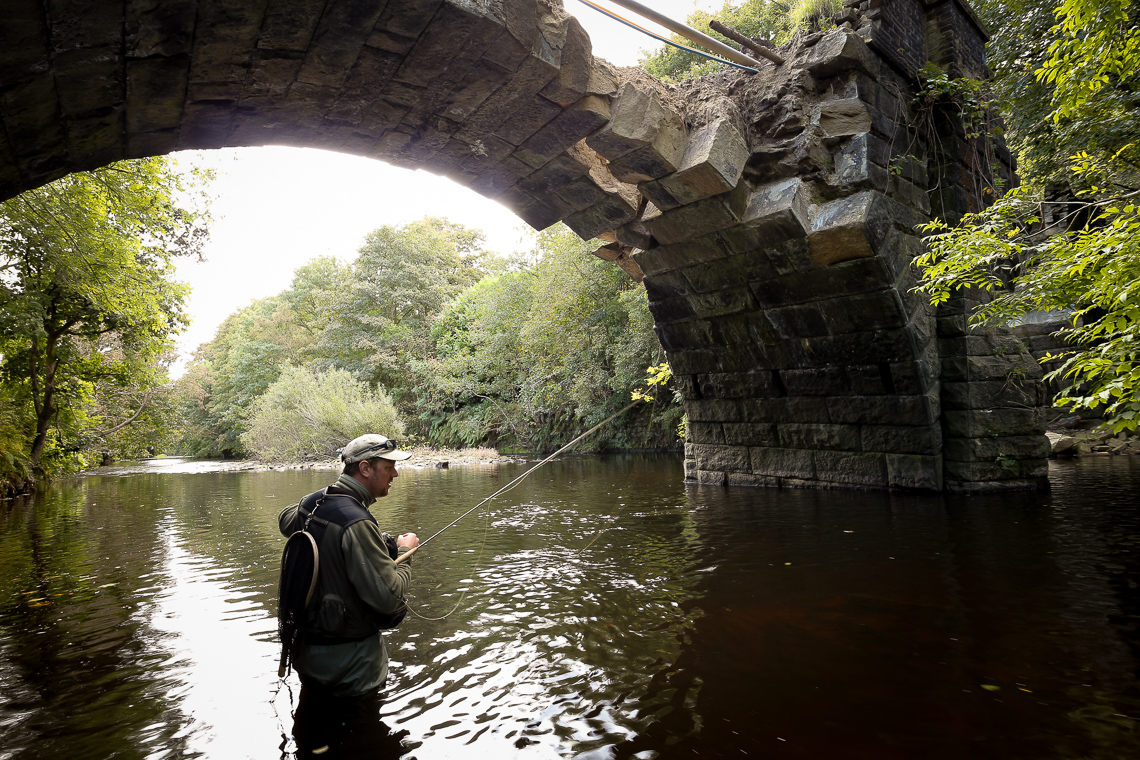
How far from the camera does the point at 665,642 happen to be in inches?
132

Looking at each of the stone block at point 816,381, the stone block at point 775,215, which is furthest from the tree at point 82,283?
the stone block at point 816,381

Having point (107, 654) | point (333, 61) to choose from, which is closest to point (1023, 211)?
point (333, 61)

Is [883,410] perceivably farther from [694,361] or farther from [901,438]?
[694,361]

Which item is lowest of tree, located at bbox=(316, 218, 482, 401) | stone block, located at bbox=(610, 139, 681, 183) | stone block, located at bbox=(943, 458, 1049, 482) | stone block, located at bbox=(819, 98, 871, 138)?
stone block, located at bbox=(943, 458, 1049, 482)

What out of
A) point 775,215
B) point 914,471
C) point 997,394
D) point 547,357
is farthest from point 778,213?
point 547,357

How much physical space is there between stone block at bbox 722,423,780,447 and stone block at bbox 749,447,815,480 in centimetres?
11

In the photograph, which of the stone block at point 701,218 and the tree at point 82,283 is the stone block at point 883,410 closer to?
the stone block at point 701,218

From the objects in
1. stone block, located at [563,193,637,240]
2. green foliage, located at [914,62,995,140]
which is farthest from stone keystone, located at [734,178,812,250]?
green foliage, located at [914,62,995,140]

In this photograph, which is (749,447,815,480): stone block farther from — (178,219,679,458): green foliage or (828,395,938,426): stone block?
(178,219,679,458): green foliage

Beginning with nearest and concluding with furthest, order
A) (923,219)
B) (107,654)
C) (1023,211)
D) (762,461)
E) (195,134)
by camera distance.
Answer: (107,654) < (195,134) < (1023,211) < (923,219) < (762,461)

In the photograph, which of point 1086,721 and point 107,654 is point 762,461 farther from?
point 107,654

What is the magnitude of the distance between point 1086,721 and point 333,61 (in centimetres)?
587

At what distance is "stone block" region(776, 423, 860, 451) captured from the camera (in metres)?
8.17

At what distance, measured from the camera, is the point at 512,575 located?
5133 millimetres
